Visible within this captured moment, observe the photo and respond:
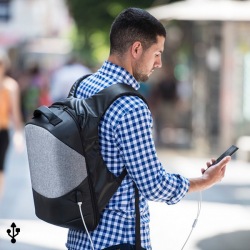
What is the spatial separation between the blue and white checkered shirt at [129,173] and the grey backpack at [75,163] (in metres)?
0.03

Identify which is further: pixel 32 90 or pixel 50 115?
pixel 32 90

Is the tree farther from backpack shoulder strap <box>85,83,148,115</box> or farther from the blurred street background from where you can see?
backpack shoulder strap <box>85,83,148,115</box>

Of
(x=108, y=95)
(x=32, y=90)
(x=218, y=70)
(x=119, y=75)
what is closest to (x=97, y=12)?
(x=32, y=90)

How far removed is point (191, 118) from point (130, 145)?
20.4 meters

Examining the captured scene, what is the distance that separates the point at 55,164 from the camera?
123 inches

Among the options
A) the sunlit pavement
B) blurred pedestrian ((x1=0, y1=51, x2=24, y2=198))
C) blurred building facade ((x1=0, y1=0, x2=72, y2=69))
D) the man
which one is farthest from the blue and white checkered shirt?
blurred building facade ((x1=0, y1=0, x2=72, y2=69))

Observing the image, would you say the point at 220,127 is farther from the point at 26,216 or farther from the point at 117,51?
the point at 117,51

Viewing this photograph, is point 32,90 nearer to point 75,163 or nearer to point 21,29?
point 21,29

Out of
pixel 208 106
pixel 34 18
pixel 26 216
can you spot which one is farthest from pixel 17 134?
pixel 34 18

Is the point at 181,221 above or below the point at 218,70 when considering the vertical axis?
above

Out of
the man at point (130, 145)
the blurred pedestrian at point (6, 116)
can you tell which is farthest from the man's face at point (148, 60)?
the blurred pedestrian at point (6, 116)

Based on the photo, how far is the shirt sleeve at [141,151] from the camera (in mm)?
3084

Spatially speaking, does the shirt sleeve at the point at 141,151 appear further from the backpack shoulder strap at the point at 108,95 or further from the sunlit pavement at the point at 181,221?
the sunlit pavement at the point at 181,221

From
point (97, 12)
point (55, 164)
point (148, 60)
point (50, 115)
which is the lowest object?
point (97, 12)
